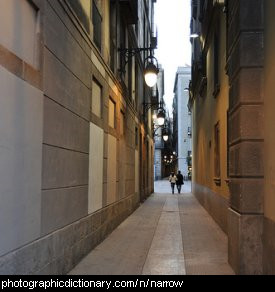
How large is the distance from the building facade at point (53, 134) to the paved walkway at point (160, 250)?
0.40 meters

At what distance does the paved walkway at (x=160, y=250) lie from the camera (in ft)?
28.0

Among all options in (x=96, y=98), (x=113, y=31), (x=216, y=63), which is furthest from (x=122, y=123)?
(x=96, y=98)

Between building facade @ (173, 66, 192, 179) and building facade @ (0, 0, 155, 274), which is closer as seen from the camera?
building facade @ (0, 0, 155, 274)

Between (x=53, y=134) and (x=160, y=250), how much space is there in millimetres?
4509

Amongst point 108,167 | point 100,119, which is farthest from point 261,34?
point 108,167

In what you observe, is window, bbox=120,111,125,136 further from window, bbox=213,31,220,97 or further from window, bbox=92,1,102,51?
window, bbox=92,1,102,51

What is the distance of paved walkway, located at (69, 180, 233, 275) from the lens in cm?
853

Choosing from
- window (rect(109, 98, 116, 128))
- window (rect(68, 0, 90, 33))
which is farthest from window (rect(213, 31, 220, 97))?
window (rect(68, 0, 90, 33))

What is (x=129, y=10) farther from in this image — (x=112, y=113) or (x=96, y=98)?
(x=96, y=98)

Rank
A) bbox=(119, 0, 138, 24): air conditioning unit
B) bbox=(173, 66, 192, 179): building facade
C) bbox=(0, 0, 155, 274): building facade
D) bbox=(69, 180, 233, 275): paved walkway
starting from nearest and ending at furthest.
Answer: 1. bbox=(0, 0, 155, 274): building facade
2. bbox=(69, 180, 233, 275): paved walkway
3. bbox=(119, 0, 138, 24): air conditioning unit
4. bbox=(173, 66, 192, 179): building facade

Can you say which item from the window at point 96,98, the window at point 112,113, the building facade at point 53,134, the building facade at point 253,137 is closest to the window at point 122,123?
the window at point 112,113

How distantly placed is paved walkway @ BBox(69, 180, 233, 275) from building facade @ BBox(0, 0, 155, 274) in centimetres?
40

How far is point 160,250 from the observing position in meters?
10.7

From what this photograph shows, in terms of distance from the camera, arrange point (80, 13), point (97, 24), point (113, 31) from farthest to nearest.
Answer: point (113, 31) < point (97, 24) < point (80, 13)
